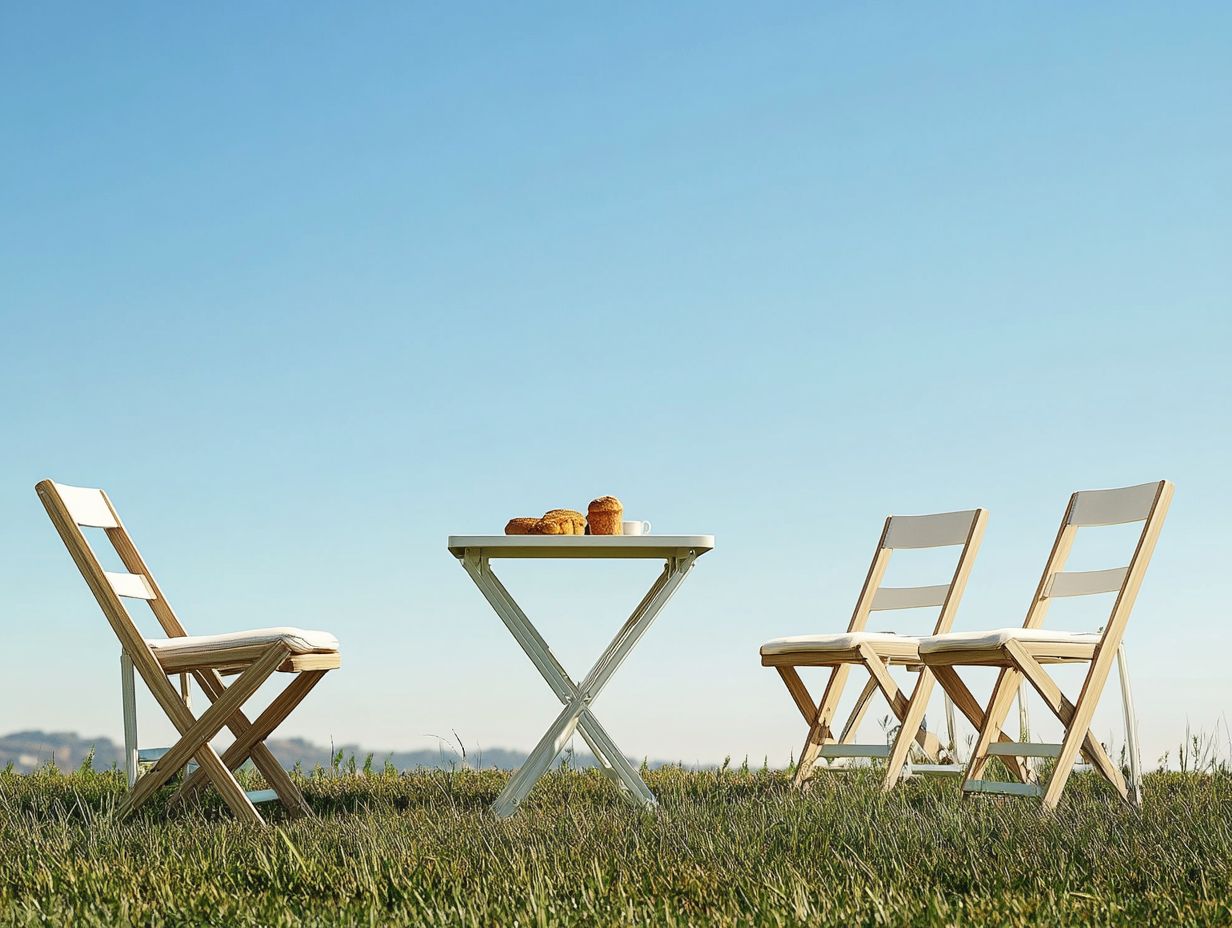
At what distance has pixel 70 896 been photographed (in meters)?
3.13

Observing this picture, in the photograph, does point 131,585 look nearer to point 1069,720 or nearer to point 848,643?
point 848,643

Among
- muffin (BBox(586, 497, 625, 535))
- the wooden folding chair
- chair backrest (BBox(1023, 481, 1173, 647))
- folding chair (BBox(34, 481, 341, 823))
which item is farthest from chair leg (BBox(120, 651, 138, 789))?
chair backrest (BBox(1023, 481, 1173, 647))

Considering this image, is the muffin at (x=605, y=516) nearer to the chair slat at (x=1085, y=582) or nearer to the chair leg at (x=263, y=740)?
the chair leg at (x=263, y=740)

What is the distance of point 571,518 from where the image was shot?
4.71m

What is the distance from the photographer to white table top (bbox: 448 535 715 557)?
4.48 meters

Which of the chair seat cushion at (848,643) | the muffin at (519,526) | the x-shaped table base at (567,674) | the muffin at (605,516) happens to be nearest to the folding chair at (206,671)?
the x-shaped table base at (567,674)

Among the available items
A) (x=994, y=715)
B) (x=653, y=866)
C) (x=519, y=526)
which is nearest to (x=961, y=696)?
(x=994, y=715)

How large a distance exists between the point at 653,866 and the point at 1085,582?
2651 mm

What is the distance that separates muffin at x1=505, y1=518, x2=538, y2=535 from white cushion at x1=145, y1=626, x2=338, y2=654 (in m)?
0.74

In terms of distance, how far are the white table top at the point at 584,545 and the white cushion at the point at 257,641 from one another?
55cm

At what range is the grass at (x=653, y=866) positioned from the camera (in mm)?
2824

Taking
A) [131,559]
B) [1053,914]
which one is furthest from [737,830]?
[131,559]

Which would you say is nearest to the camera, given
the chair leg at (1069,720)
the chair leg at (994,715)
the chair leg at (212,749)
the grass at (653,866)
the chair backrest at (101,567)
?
the grass at (653,866)

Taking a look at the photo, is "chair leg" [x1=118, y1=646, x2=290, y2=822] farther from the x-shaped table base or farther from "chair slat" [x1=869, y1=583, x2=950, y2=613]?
"chair slat" [x1=869, y1=583, x2=950, y2=613]
